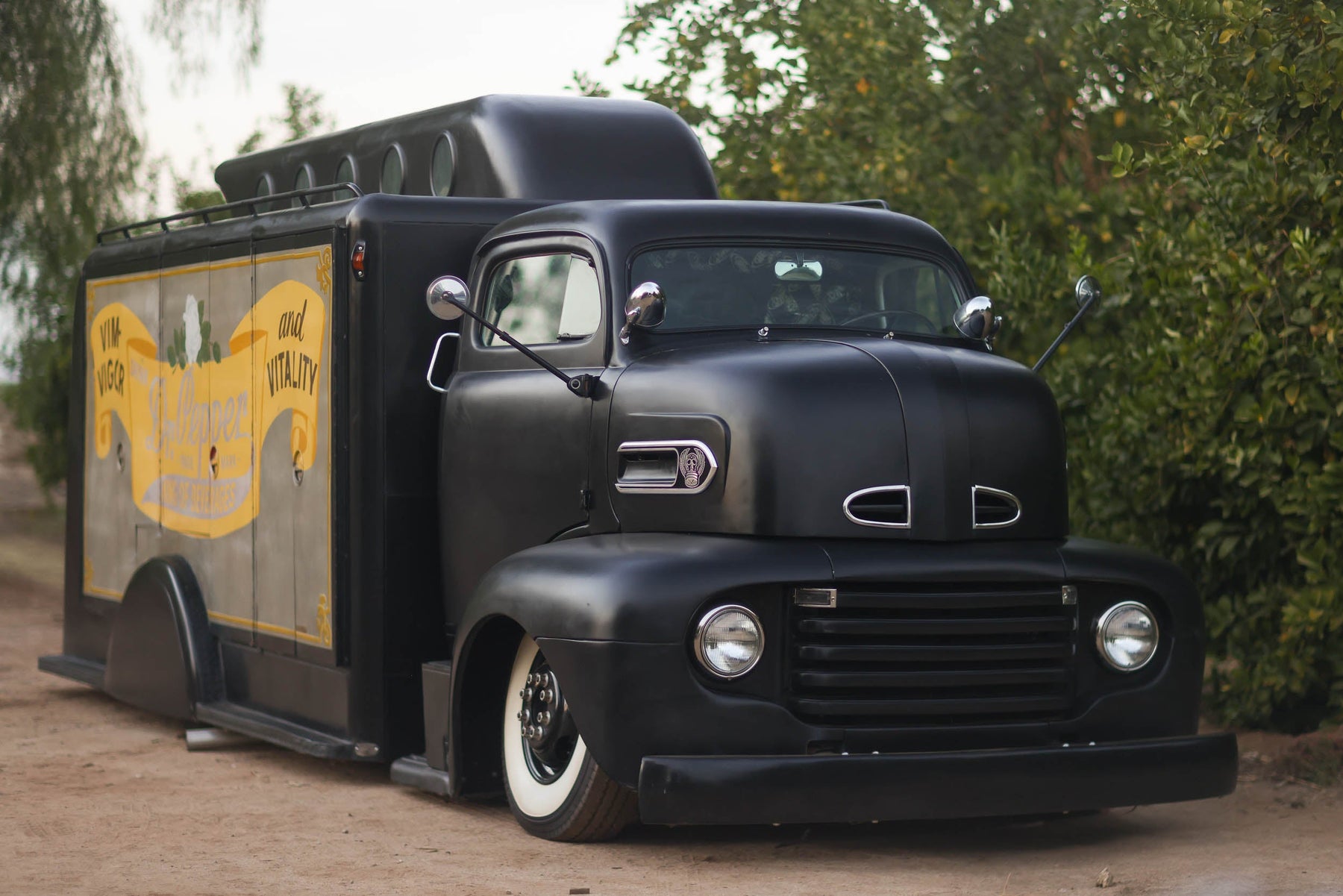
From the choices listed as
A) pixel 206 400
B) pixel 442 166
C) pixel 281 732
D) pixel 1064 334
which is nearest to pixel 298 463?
pixel 281 732

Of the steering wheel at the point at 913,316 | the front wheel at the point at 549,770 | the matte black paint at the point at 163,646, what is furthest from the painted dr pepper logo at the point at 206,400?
the steering wheel at the point at 913,316

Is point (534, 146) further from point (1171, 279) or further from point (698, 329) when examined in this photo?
point (1171, 279)

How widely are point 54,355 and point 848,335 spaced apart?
53.6 ft

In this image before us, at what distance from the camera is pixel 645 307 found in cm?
661

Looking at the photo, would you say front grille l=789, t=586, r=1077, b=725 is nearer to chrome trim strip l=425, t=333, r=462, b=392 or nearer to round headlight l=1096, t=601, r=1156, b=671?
round headlight l=1096, t=601, r=1156, b=671

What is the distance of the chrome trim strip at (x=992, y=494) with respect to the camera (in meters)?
6.21

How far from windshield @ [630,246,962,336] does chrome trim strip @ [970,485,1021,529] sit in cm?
103

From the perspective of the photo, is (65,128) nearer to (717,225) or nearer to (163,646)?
(163,646)

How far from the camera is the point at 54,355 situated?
21250mm

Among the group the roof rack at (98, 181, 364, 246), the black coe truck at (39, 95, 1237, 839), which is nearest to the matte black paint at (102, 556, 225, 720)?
the black coe truck at (39, 95, 1237, 839)

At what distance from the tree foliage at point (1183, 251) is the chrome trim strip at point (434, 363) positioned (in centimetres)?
302

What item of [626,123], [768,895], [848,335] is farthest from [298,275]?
[768,895]

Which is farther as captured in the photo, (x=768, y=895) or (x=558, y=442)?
(x=558, y=442)

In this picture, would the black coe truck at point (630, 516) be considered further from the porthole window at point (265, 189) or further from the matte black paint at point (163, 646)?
the porthole window at point (265, 189)
